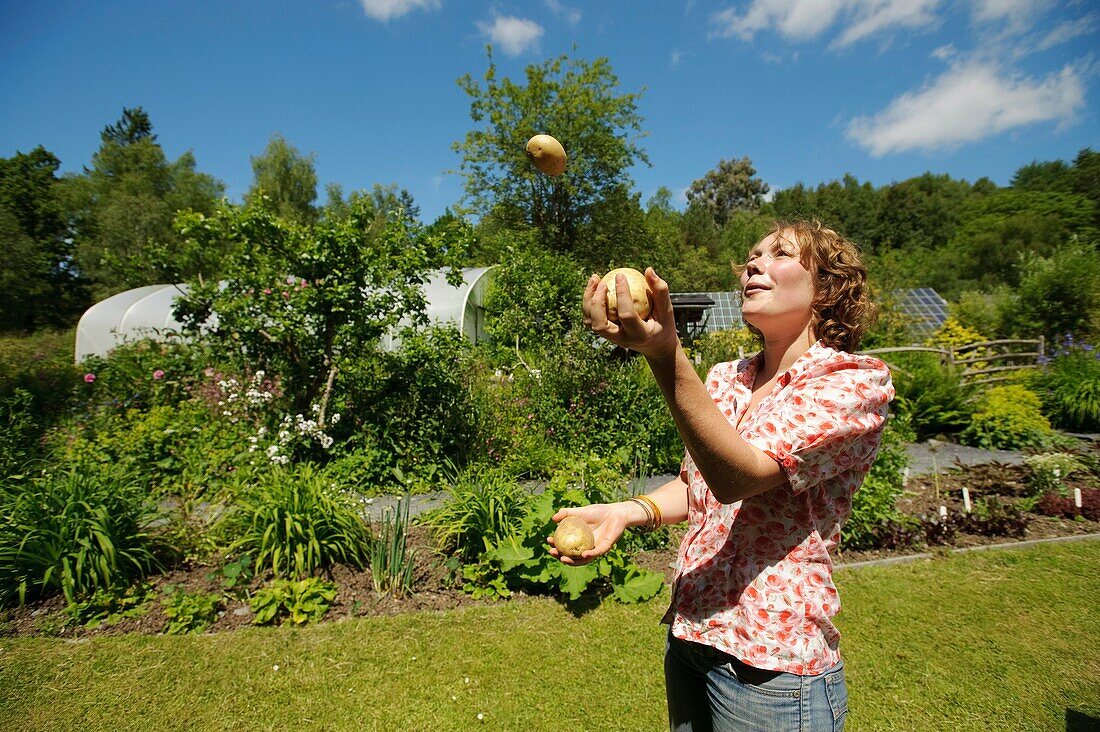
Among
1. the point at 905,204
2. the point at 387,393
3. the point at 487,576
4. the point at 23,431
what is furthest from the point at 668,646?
the point at 905,204

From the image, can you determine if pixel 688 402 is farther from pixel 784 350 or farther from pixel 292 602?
pixel 292 602

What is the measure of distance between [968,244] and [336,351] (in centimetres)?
4786

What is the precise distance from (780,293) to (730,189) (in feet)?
214

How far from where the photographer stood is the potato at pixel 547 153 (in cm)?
180

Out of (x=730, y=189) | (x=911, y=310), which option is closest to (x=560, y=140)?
(x=911, y=310)

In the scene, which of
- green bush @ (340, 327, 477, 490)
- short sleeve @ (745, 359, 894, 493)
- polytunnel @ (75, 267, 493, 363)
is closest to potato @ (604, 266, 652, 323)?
short sleeve @ (745, 359, 894, 493)

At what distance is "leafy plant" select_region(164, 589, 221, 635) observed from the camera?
3600mm

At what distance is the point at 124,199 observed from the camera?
92.0 feet

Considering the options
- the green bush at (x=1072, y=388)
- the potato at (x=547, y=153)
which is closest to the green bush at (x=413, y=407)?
the potato at (x=547, y=153)

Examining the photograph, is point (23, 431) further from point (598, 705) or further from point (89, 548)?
point (598, 705)

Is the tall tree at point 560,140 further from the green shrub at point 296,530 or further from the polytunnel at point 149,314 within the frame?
the green shrub at point 296,530

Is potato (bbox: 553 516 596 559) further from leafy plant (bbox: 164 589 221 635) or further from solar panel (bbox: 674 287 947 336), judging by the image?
solar panel (bbox: 674 287 947 336)

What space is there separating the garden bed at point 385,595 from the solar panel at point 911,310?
19.0 feet

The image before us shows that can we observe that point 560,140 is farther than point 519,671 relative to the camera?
Yes
